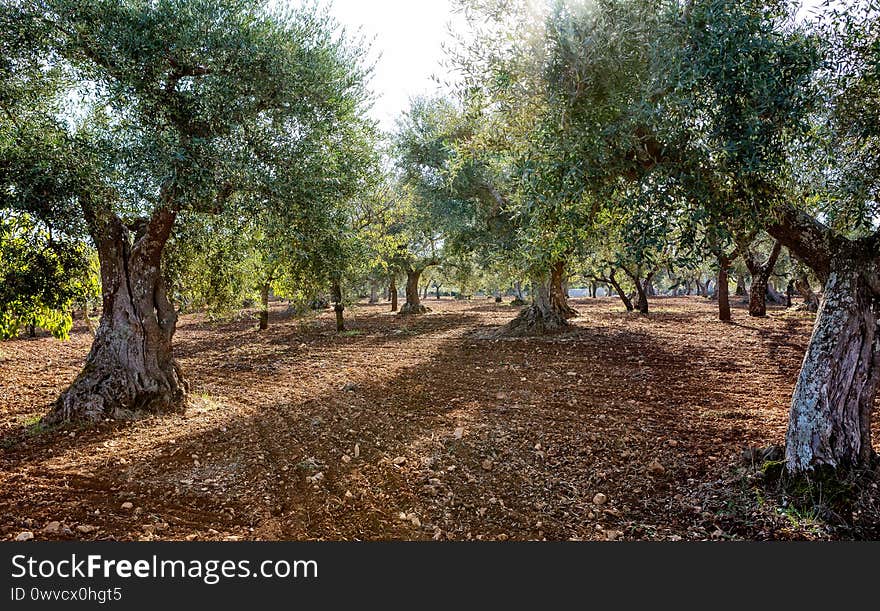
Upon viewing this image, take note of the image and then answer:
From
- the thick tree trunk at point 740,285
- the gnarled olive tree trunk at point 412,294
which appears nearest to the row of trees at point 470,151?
the gnarled olive tree trunk at point 412,294

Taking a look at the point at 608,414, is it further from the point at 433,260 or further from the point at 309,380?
the point at 433,260

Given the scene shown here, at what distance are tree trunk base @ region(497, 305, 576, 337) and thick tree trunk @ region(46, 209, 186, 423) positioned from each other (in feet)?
51.7

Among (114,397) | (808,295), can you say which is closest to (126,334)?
(114,397)

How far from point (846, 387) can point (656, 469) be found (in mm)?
2744

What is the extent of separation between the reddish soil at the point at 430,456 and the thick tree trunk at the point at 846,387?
22.6 inches

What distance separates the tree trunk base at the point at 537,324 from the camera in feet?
73.1

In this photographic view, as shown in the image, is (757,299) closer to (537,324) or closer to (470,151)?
(537,324)

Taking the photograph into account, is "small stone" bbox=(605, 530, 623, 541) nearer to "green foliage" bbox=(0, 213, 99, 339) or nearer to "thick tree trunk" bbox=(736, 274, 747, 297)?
"green foliage" bbox=(0, 213, 99, 339)

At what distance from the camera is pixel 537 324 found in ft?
73.6

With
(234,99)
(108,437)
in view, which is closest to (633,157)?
(234,99)

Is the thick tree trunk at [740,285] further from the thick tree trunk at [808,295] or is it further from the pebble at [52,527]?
the pebble at [52,527]

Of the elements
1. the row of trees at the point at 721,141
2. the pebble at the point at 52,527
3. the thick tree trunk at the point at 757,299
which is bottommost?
the pebble at the point at 52,527

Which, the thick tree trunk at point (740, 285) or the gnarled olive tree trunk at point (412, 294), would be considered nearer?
the gnarled olive tree trunk at point (412, 294)

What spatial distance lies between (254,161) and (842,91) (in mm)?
10297
